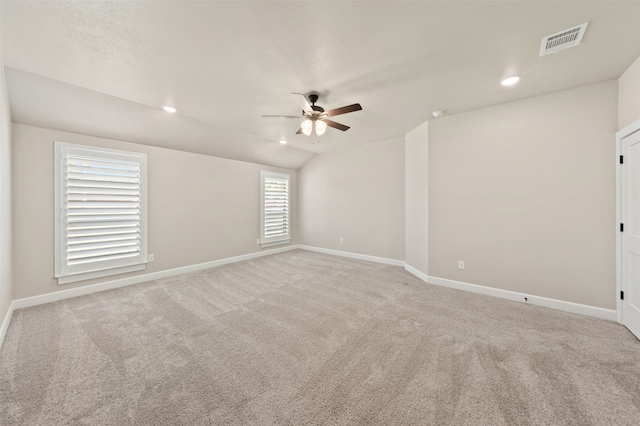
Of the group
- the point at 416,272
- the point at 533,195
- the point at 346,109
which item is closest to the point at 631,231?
the point at 533,195

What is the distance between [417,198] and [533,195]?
1.59 m

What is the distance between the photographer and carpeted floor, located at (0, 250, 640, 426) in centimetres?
148

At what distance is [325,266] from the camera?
496cm

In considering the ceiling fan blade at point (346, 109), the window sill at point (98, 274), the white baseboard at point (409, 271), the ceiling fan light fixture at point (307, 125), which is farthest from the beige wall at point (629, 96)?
the window sill at point (98, 274)

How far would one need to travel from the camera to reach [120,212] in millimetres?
3713

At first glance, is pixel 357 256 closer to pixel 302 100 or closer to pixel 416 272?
pixel 416 272

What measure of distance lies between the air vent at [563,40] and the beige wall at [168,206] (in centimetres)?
515

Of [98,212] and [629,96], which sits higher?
[629,96]

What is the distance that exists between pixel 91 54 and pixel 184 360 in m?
2.86

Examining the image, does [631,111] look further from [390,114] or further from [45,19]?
[45,19]

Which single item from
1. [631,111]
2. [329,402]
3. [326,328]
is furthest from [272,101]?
[631,111]

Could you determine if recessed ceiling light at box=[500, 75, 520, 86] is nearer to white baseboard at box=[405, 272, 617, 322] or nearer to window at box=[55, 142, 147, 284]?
white baseboard at box=[405, 272, 617, 322]

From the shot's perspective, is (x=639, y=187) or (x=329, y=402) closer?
(x=329, y=402)

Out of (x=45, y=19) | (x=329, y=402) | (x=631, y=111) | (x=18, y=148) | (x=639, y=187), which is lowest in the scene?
(x=329, y=402)
